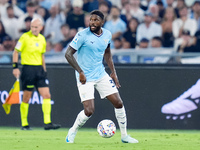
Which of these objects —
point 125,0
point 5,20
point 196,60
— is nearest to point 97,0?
point 125,0

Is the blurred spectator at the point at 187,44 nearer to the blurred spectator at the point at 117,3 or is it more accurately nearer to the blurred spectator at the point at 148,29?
the blurred spectator at the point at 148,29

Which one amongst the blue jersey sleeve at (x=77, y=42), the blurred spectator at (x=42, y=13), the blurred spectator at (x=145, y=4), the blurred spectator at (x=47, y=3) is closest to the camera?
the blue jersey sleeve at (x=77, y=42)

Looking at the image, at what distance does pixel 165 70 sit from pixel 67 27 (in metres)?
3.33

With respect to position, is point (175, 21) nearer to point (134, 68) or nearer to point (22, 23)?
point (134, 68)

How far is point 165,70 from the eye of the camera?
10406mm

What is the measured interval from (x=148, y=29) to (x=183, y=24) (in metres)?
0.91

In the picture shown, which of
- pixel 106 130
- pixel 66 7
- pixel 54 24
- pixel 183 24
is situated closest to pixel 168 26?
pixel 183 24

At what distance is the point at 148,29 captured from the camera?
12.0 m

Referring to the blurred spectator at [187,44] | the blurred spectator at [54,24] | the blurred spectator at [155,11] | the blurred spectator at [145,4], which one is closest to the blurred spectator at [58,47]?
the blurred spectator at [54,24]

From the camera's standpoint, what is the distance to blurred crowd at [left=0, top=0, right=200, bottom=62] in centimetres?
1177

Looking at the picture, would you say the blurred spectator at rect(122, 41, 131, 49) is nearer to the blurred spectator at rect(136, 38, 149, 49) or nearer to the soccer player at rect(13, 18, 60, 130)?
the blurred spectator at rect(136, 38, 149, 49)

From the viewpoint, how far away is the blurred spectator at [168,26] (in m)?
11.8

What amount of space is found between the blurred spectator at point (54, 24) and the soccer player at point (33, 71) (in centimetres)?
248

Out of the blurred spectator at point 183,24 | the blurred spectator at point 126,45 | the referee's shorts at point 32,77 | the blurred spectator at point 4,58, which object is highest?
the blurred spectator at point 183,24
